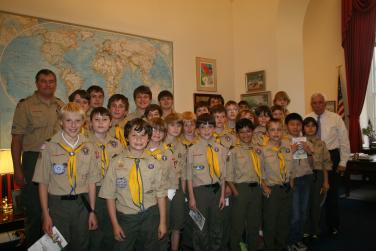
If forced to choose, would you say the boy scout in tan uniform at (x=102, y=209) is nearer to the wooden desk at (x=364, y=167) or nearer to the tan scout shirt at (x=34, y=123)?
the tan scout shirt at (x=34, y=123)

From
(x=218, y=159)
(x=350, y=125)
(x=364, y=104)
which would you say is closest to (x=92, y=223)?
(x=218, y=159)

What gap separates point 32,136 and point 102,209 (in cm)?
115

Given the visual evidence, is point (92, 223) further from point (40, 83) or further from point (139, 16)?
point (139, 16)

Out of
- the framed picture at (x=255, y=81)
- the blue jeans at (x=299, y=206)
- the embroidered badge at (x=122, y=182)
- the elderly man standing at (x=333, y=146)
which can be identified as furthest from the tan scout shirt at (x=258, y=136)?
the framed picture at (x=255, y=81)

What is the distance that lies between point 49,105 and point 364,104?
7.97 meters

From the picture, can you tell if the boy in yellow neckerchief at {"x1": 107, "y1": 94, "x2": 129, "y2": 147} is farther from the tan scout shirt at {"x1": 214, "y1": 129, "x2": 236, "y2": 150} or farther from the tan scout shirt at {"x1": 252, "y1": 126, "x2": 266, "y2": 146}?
the tan scout shirt at {"x1": 252, "y1": 126, "x2": 266, "y2": 146}

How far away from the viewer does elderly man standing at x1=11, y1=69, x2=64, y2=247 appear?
2924 millimetres

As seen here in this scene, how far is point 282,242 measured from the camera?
324 centimetres

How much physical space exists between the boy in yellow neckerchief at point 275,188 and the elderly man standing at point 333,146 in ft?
3.26

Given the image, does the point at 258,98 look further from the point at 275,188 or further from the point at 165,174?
the point at 165,174

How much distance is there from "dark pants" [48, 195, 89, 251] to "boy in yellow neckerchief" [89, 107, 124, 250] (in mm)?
267

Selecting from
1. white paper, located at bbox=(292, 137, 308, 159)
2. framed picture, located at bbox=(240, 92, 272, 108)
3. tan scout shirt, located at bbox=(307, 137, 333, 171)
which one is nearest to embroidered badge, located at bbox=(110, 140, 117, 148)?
white paper, located at bbox=(292, 137, 308, 159)

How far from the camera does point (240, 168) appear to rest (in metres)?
3.12

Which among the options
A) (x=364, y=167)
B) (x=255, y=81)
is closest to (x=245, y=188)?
(x=255, y=81)
